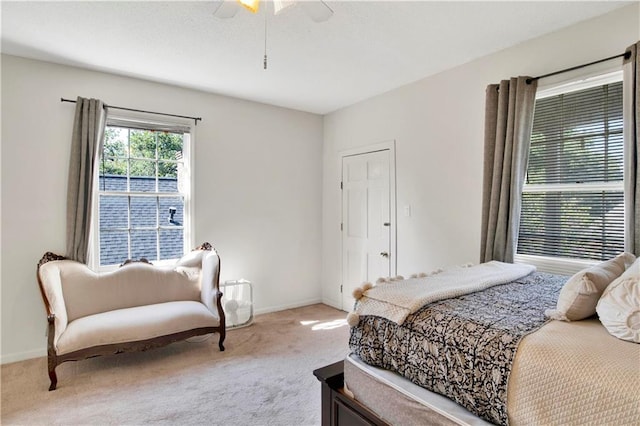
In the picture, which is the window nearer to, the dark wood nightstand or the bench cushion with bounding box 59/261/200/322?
the bench cushion with bounding box 59/261/200/322

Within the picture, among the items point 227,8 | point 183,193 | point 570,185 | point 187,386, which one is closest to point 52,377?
point 187,386

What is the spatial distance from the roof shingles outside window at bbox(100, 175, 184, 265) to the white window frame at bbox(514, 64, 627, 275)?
3327mm

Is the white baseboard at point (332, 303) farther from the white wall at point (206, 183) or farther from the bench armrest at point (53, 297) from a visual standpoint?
the bench armrest at point (53, 297)

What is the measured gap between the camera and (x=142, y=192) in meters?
3.56

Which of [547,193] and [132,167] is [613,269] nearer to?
[547,193]

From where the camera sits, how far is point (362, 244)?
4.18m

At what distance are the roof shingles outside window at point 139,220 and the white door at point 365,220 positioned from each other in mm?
2014

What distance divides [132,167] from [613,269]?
3900 mm

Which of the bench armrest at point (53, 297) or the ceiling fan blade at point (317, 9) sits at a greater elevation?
the ceiling fan blade at point (317, 9)

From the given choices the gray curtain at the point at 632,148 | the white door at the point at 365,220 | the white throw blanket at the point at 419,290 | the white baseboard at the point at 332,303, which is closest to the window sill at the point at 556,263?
the gray curtain at the point at 632,148

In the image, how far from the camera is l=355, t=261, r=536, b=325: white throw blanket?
1.52 meters

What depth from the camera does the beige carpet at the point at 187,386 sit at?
7.08ft

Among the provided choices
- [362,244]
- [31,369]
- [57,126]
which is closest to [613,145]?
[362,244]

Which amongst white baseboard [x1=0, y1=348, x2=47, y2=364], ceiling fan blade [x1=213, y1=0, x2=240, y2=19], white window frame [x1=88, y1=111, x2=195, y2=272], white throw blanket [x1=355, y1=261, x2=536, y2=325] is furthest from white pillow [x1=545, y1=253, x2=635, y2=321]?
white baseboard [x1=0, y1=348, x2=47, y2=364]
